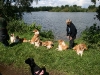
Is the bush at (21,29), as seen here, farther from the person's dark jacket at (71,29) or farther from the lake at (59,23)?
the person's dark jacket at (71,29)

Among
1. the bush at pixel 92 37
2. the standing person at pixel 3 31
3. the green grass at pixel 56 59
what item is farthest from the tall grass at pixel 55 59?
the bush at pixel 92 37

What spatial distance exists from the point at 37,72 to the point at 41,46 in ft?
20.2

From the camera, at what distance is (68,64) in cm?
1147

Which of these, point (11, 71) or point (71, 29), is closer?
point (11, 71)

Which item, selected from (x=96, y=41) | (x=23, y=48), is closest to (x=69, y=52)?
(x=23, y=48)

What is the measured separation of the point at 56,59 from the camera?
477 inches

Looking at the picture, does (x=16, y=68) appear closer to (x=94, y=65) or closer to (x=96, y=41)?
(x=94, y=65)

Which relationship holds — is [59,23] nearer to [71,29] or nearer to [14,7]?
[14,7]

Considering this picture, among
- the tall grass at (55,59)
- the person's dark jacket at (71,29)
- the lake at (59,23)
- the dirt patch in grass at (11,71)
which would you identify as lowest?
the lake at (59,23)

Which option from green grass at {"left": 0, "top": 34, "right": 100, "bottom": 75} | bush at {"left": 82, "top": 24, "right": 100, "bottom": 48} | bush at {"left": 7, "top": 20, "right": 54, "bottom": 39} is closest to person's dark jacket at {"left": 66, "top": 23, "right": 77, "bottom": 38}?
green grass at {"left": 0, "top": 34, "right": 100, "bottom": 75}

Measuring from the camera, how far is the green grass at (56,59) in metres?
10.9

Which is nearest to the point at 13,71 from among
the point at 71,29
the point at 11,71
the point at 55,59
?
the point at 11,71

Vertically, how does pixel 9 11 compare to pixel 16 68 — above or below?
above

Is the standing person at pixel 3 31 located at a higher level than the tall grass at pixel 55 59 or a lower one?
higher
